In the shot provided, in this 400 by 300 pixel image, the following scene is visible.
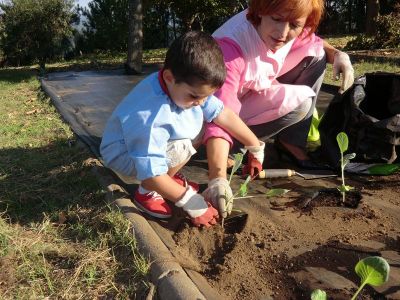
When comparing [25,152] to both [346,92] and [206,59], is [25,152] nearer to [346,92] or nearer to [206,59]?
[206,59]

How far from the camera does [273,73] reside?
242 cm

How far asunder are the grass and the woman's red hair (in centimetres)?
114

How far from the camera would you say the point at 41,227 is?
1892mm

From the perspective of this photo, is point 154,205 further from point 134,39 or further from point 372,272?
point 134,39

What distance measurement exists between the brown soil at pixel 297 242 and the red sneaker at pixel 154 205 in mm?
111

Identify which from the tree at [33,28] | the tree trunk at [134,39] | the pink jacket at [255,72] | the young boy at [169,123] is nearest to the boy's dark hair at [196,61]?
the young boy at [169,123]

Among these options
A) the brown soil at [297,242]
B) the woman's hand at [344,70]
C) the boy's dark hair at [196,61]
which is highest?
the boy's dark hair at [196,61]

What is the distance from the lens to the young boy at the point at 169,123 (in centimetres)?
168

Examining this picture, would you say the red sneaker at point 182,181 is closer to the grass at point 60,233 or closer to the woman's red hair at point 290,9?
the grass at point 60,233

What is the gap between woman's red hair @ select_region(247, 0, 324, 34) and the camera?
1.99 metres

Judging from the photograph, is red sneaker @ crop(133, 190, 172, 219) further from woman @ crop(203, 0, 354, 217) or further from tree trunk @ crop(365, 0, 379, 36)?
tree trunk @ crop(365, 0, 379, 36)

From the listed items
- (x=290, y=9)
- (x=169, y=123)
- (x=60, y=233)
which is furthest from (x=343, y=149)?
(x=60, y=233)

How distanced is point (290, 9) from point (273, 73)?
0.47 meters

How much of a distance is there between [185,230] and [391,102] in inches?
61.3
